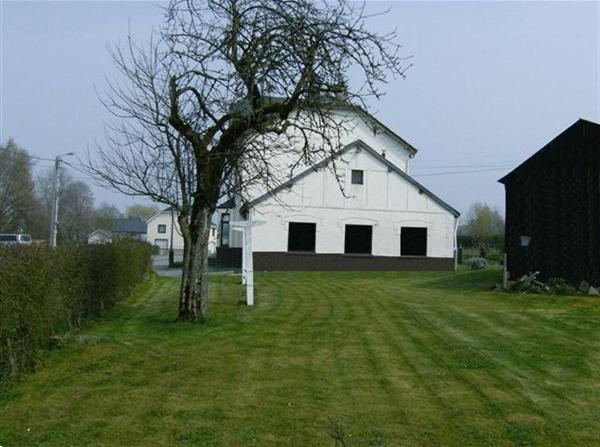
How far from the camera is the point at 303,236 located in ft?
108

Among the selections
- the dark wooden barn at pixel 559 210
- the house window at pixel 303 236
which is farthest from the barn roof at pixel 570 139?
the house window at pixel 303 236

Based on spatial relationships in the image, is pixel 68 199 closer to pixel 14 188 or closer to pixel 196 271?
pixel 14 188

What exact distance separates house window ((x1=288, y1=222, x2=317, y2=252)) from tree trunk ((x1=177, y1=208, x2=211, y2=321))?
20641 mm

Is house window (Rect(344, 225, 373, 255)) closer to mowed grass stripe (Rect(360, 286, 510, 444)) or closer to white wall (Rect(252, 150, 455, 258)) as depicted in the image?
white wall (Rect(252, 150, 455, 258))

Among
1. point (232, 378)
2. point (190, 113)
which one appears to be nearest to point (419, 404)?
point (232, 378)

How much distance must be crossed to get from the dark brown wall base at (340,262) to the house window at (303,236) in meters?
0.55

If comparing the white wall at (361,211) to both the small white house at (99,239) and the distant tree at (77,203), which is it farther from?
the distant tree at (77,203)

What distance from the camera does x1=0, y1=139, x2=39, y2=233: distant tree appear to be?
6069 centimetres

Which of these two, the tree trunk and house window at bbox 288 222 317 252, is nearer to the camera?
the tree trunk

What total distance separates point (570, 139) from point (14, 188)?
177 feet

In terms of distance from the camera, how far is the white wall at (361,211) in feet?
107

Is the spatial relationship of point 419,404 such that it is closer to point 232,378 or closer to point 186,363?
point 232,378

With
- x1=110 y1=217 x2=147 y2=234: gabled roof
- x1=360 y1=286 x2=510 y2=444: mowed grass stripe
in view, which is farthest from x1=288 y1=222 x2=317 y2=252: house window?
x1=110 y1=217 x2=147 y2=234: gabled roof

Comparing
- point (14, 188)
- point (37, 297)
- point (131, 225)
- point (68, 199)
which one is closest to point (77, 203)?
point (68, 199)
